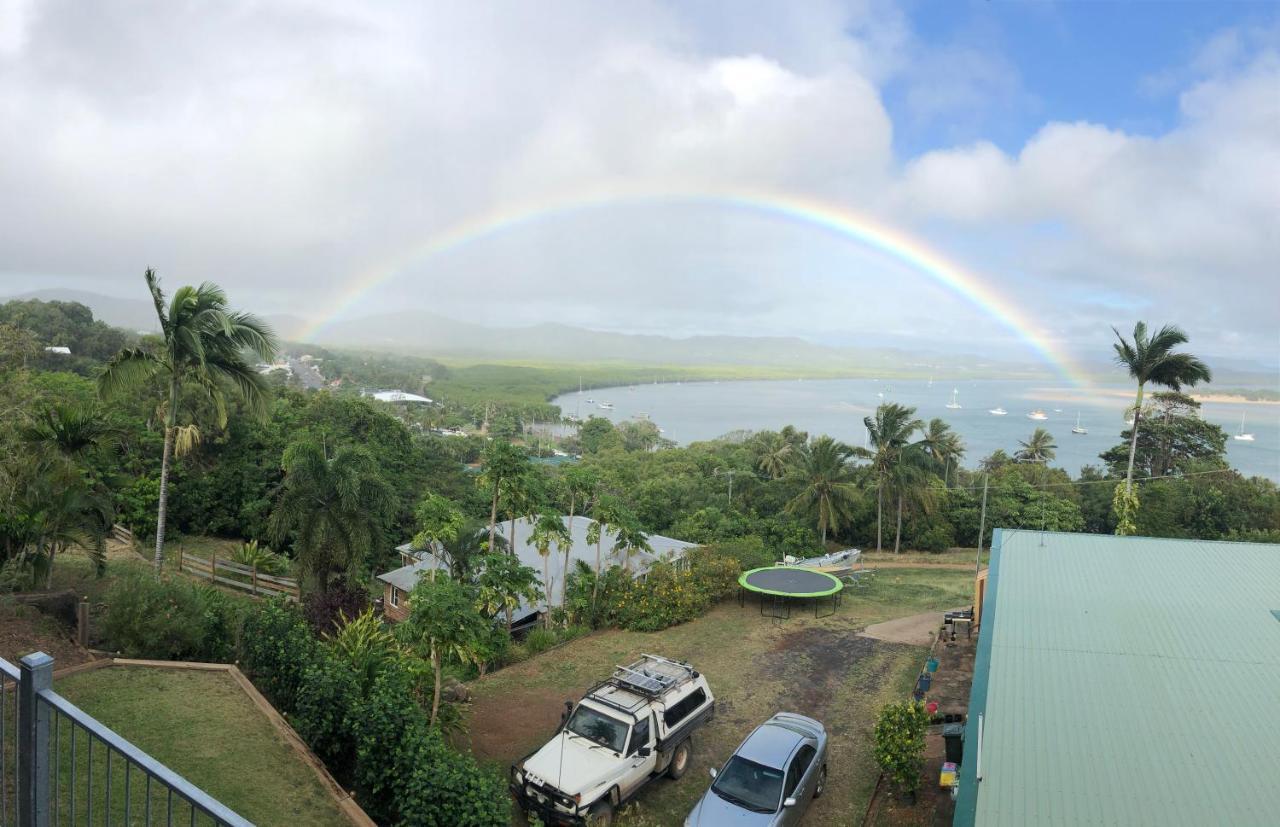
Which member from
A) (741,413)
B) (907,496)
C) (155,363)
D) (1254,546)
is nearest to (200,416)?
(155,363)

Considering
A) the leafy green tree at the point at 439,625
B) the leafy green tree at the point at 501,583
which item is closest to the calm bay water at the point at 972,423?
the leafy green tree at the point at 501,583

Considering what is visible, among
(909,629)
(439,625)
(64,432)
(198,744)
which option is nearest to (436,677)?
(439,625)

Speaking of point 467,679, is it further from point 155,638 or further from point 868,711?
point 868,711

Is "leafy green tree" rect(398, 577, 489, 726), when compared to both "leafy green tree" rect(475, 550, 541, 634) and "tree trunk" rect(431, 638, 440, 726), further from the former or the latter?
"leafy green tree" rect(475, 550, 541, 634)

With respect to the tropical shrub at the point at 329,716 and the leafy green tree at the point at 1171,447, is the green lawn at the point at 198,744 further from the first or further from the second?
the leafy green tree at the point at 1171,447

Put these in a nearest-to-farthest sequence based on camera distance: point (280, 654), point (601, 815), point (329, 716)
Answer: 1. point (329, 716)
2. point (601, 815)
3. point (280, 654)

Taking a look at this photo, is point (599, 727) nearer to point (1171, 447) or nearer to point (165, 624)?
point (165, 624)
